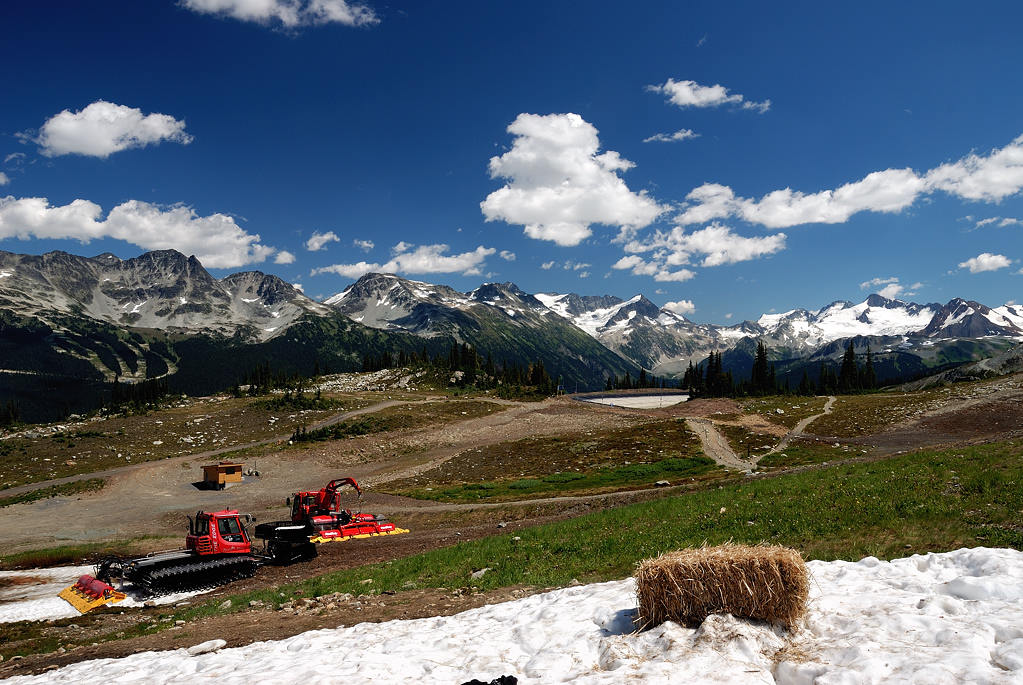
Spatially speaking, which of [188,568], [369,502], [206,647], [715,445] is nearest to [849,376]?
[715,445]

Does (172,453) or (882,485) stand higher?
(882,485)

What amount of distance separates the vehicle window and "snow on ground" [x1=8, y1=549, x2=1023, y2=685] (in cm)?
1368

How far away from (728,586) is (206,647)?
1190 cm

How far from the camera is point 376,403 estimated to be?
97.2 meters

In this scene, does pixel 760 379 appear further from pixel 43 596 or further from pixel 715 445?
pixel 43 596

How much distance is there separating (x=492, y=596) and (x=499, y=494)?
29662 millimetres

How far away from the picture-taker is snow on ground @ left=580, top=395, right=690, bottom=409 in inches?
4624

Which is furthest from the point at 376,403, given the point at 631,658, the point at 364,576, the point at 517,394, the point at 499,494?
the point at 631,658

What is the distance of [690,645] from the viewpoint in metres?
8.49

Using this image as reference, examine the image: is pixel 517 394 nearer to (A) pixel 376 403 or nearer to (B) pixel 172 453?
(A) pixel 376 403

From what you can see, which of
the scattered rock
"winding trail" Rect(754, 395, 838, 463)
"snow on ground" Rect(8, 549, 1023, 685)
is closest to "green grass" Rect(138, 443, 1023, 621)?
"snow on ground" Rect(8, 549, 1023, 685)

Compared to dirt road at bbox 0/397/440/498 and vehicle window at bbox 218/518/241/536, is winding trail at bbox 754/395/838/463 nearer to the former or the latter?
vehicle window at bbox 218/518/241/536

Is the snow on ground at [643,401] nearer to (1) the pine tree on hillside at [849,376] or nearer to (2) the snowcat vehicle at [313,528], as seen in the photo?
(1) the pine tree on hillside at [849,376]

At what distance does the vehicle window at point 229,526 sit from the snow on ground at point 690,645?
1368 centimetres
